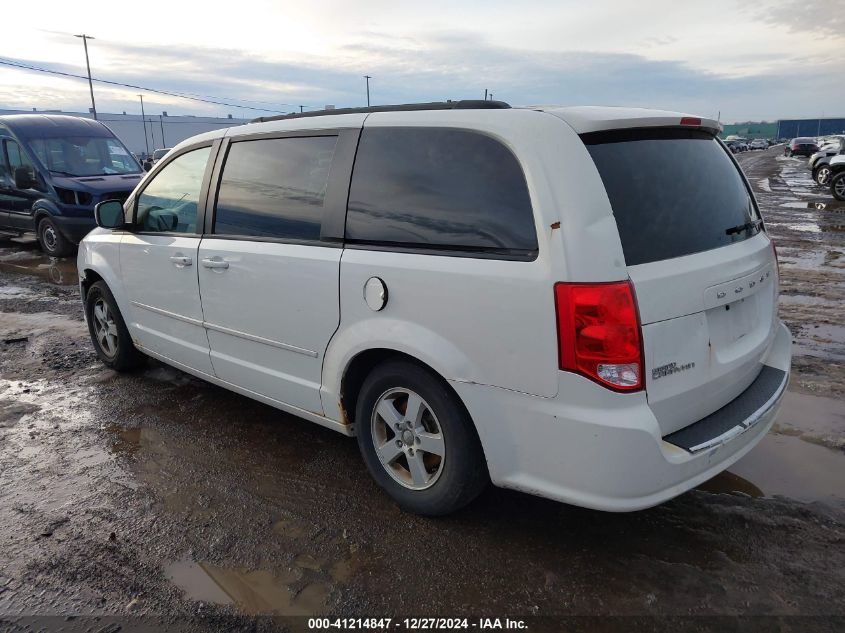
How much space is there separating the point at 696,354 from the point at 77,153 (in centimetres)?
1167

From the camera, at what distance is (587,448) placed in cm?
238

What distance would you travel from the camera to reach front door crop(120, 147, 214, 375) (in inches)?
157

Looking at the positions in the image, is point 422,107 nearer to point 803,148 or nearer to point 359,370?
point 359,370

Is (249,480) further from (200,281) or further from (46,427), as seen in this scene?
(46,427)

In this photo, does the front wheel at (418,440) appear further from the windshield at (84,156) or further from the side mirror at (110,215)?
the windshield at (84,156)

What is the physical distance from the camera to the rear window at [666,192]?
2469mm

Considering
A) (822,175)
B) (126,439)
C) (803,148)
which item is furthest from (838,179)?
(803,148)

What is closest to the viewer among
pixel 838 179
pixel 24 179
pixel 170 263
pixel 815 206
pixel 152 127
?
pixel 170 263

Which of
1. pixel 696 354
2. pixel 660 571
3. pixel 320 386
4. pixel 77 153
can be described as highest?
pixel 77 153

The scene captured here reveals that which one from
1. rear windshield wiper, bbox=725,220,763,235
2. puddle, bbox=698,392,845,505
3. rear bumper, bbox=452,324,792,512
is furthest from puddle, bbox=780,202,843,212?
rear bumper, bbox=452,324,792,512

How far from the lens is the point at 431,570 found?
270cm

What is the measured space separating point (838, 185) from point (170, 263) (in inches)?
738

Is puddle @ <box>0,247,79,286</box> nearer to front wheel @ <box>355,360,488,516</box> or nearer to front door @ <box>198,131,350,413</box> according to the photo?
front door @ <box>198,131,350,413</box>

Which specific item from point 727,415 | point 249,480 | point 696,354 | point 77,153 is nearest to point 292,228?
point 249,480
